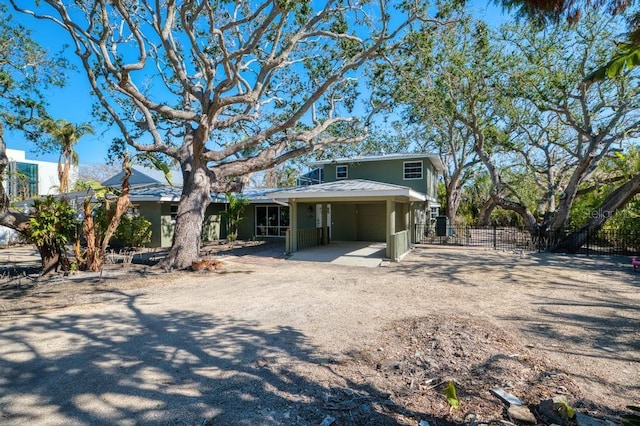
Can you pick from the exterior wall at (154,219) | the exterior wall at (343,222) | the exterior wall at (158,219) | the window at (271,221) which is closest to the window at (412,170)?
the exterior wall at (343,222)

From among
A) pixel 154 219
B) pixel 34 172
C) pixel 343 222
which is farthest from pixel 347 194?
pixel 34 172

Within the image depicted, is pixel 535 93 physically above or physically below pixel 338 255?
above

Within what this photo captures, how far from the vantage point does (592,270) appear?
11117 mm

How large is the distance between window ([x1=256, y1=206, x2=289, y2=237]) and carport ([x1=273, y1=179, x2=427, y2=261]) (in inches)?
53.0

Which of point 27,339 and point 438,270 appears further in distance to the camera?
point 438,270

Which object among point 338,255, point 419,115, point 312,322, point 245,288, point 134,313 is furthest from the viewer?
point 419,115

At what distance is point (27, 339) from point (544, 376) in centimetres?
713

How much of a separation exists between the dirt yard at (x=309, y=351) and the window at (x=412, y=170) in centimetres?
1079

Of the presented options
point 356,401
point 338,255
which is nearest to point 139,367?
point 356,401

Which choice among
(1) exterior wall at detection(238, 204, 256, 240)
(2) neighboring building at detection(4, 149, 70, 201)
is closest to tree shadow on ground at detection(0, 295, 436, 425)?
(1) exterior wall at detection(238, 204, 256, 240)

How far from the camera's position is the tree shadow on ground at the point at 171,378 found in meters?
3.24

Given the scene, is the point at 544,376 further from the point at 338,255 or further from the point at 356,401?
the point at 338,255

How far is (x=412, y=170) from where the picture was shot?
19.3 meters

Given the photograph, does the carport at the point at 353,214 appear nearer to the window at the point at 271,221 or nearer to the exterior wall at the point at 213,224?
the window at the point at 271,221
